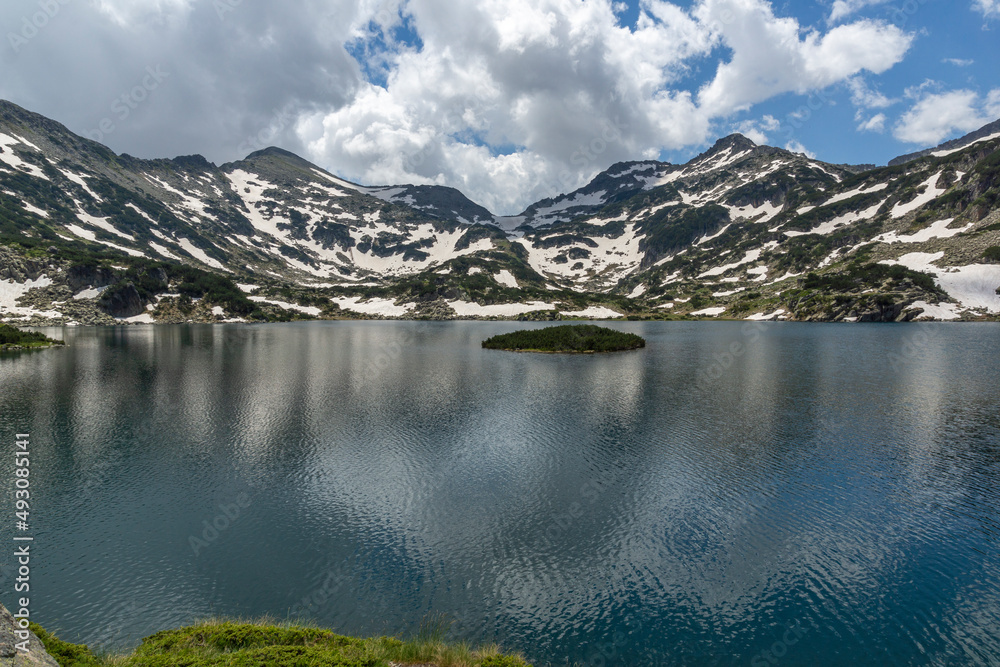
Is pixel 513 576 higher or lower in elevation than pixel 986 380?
lower

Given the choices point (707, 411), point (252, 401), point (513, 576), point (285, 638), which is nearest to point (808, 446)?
point (707, 411)

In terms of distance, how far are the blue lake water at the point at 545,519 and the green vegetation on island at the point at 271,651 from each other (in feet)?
5.08

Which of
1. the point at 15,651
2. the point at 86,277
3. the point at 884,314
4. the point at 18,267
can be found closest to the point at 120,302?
the point at 86,277

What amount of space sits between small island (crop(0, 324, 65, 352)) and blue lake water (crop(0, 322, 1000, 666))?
5968 cm

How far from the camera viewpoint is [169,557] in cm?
1830

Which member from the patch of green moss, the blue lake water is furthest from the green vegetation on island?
the blue lake water

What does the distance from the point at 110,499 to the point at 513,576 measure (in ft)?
72.0

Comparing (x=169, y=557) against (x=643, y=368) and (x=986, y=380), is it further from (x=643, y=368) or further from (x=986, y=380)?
(x=986, y=380)

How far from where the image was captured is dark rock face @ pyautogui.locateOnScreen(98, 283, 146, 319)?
188750 millimetres

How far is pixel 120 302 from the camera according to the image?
194m

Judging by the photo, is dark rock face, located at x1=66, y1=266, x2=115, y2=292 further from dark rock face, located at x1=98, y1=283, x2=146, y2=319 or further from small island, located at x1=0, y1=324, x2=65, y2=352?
small island, located at x1=0, y1=324, x2=65, y2=352

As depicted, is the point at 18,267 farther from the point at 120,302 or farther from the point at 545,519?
the point at 545,519

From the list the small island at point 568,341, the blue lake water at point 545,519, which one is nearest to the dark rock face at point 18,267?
the blue lake water at point 545,519

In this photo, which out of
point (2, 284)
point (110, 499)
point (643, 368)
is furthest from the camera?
point (2, 284)
